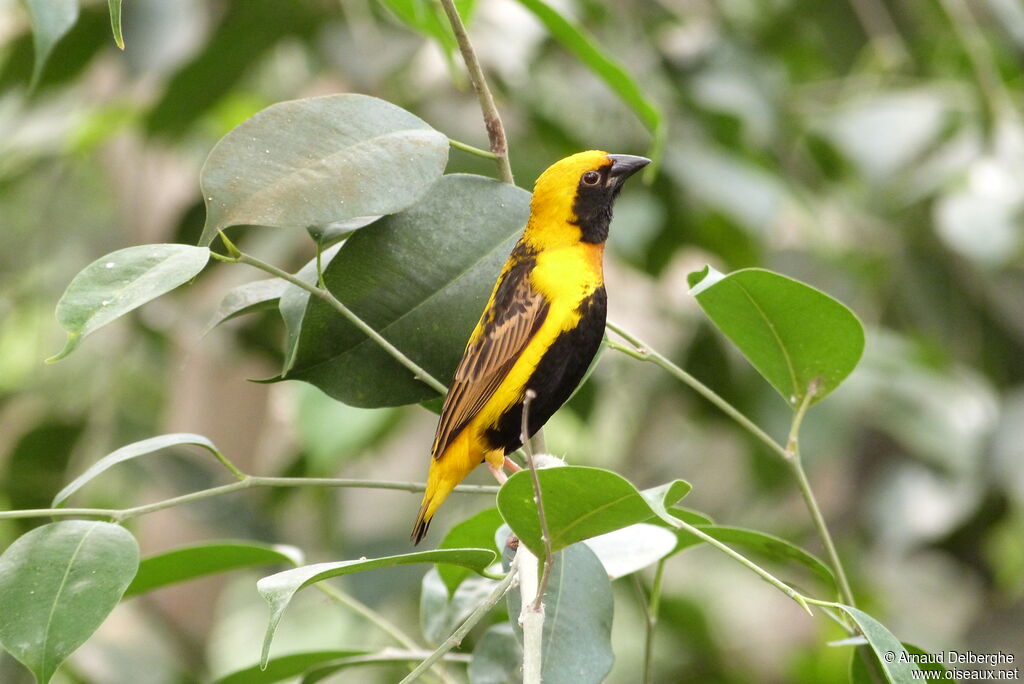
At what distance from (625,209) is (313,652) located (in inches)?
75.3

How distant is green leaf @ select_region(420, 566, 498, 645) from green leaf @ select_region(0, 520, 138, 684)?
0.54 meters

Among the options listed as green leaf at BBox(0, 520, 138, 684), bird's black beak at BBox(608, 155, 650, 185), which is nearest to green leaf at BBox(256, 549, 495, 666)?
green leaf at BBox(0, 520, 138, 684)

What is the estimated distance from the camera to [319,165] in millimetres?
1298

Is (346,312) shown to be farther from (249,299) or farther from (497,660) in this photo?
(497,660)

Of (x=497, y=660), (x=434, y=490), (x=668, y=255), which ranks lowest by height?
(x=668, y=255)

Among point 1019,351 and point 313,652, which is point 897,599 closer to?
point 1019,351

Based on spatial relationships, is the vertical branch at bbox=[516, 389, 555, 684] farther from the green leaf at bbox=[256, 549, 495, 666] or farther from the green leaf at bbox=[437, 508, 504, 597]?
the green leaf at bbox=[437, 508, 504, 597]

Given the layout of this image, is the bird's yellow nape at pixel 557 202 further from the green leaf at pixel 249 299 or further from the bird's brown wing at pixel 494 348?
the green leaf at pixel 249 299

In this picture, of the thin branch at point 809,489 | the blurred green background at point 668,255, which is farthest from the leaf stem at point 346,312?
the blurred green background at point 668,255

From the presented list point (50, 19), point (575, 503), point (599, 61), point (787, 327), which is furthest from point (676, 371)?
point (50, 19)

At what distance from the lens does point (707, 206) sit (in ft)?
12.2

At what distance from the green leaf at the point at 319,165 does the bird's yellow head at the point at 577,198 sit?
342 mm

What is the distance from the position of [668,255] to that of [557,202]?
1.85 m

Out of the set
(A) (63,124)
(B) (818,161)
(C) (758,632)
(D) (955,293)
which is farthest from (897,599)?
(A) (63,124)
